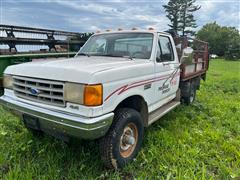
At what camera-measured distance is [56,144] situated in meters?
3.62

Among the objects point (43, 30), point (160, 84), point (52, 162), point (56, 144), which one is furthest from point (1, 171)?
point (43, 30)

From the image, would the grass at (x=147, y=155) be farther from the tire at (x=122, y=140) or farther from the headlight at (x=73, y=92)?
the headlight at (x=73, y=92)

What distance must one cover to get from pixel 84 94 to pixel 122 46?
6.11 feet

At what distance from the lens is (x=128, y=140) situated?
313 centimetres

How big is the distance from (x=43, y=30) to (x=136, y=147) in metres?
7.50

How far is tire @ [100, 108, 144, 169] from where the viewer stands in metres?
2.82

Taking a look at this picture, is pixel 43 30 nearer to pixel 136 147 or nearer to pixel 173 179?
pixel 136 147

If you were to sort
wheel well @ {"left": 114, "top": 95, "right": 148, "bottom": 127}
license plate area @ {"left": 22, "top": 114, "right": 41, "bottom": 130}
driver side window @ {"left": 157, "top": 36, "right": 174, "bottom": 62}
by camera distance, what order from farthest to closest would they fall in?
driver side window @ {"left": 157, "top": 36, "right": 174, "bottom": 62}, wheel well @ {"left": 114, "top": 95, "right": 148, "bottom": 127}, license plate area @ {"left": 22, "top": 114, "right": 41, "bottom": 130}

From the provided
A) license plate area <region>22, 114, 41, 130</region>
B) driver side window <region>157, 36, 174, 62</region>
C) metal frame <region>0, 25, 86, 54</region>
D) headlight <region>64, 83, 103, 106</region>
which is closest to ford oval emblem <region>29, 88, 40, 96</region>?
license plate area <region>22, 114, 41, 130</region>

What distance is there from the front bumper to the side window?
1.95 meters

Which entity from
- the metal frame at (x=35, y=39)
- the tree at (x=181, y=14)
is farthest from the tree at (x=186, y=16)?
the metal frame at (x=35, y=39)

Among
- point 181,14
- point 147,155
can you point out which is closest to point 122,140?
point 147,155

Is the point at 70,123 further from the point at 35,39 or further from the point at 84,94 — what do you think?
the point at 35,39

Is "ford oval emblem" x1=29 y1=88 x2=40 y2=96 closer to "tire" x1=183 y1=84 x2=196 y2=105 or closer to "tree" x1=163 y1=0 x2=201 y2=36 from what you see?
"tire" x1=183 y1=84 x2=196 y2=105
